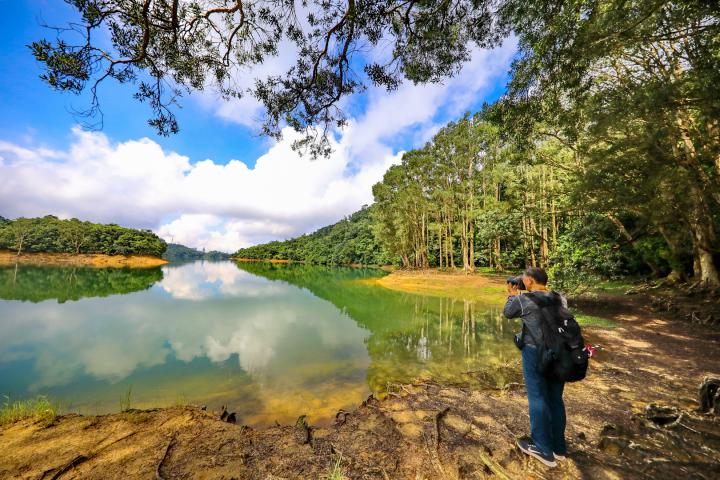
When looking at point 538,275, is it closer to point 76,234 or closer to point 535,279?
point 535,279

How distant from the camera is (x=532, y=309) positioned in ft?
9.41

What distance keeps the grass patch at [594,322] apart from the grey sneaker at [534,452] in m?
9.37

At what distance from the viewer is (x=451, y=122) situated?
26219 mm

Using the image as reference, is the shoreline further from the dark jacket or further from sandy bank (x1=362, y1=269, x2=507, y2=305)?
the dark jacket

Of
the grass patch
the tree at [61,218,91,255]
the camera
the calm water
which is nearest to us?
the camera

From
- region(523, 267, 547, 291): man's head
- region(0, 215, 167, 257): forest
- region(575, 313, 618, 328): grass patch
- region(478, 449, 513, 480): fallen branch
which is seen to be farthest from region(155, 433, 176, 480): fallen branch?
region(0, 215, 167, 257): forest

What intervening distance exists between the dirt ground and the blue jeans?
203 millimetres

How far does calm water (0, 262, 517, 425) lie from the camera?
5887 millimetres

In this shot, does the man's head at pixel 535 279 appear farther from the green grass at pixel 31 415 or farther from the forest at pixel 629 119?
the green grass at pixel 31 415

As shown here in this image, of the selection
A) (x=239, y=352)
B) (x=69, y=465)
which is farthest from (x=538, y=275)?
(x=239, y=352)

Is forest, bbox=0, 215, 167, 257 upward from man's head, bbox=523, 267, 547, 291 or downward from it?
upward

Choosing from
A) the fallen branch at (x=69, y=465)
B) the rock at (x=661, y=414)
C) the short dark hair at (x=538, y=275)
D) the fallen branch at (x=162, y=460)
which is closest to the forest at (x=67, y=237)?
the fallen branch at (x=69, y=465)

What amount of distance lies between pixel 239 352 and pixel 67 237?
71.5m

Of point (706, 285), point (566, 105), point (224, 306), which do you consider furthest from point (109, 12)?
point (706, 285)
